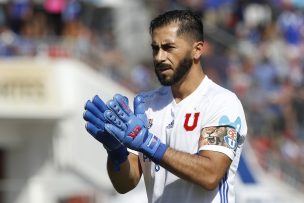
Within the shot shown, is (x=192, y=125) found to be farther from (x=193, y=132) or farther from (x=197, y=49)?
(x=197, y=49)

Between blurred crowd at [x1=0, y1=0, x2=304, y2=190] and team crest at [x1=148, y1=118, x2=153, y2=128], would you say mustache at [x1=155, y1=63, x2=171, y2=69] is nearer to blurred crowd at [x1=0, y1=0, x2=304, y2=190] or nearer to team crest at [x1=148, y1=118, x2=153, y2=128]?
team crest at [x1=148, y1=118, x2=153, y2=128]

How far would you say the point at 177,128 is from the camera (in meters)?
6.92

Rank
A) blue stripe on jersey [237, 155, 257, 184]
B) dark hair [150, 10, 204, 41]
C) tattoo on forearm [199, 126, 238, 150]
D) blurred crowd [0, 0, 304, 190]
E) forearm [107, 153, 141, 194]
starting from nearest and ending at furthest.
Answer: tattoo on forearm [199, 126, 238, 150], dark hair [150, 10, 204, 41], forearm [107, 153, 141, 194], blue stripe on jersey [237, 155, 257, 184], blurred crowd [0, 0, 304, 190]

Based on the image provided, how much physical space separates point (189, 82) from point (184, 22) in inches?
14.3

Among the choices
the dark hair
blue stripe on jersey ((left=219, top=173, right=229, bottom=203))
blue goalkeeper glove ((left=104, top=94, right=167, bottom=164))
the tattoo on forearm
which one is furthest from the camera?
the dark hair

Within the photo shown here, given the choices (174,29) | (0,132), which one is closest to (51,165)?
(0,132)

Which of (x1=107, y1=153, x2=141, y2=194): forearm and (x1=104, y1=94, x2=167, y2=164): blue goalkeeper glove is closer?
(x1=104, y1=94, x2=167, y2=164): blue goalkeeper glove

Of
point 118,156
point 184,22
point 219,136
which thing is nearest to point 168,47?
point 184,22

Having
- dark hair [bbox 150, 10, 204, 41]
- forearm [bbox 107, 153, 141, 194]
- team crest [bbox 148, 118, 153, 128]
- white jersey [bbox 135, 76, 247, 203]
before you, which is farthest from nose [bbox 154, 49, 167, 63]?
forearm [bbox 107, 153, 141, 194]

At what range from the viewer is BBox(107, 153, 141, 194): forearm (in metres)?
7.06

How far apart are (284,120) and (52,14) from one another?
4.44 meters

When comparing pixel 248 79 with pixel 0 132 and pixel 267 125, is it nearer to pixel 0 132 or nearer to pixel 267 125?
pixel 267 125

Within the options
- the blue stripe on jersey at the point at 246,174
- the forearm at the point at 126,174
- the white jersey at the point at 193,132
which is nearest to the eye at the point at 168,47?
the white jersey at the point at 193,132

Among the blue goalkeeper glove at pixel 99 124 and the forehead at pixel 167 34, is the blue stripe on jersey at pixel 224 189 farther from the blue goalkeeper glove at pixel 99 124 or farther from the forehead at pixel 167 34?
the forehead at pixel 167 34
